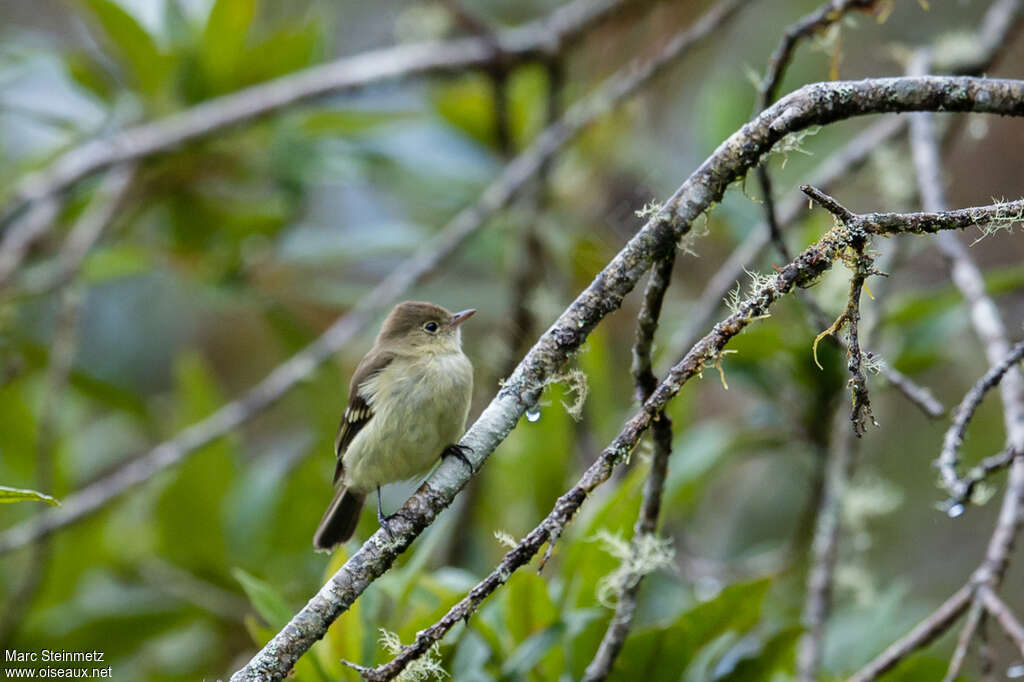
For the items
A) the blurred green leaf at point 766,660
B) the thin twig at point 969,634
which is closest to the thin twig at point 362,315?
the blurred green leaf at point 766,660

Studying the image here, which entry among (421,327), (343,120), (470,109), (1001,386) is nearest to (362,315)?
(421,327)

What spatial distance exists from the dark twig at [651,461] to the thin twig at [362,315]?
1.64m

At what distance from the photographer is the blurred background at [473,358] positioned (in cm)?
291

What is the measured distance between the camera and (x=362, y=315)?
3.61m

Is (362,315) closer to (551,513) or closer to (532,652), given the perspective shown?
(532,652)

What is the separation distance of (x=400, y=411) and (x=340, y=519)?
514mm

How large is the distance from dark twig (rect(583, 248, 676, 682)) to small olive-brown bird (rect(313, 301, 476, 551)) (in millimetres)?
560

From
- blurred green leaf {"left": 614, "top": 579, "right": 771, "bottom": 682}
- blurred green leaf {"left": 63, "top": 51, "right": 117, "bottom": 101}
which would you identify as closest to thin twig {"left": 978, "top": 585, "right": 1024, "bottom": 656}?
blurred green leaf {"left": 614, "top": 579, "right": 771, "bottom": 682}

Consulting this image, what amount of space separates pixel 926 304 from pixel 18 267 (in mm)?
3327

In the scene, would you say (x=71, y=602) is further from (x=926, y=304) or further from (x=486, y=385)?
(x=926, y=304)

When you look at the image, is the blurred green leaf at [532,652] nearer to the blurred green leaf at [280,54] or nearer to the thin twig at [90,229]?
the thin twig at [90,229]

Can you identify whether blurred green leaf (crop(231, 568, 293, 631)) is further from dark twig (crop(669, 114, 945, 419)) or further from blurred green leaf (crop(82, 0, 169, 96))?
blurred green leaf (crop(82, 0, 169, 96))

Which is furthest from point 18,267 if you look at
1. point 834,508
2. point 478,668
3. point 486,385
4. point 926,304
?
point 926,304

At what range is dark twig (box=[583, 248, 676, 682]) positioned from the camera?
5.72 ft
